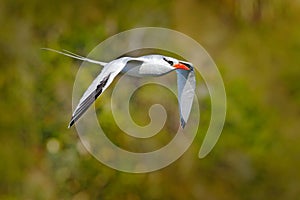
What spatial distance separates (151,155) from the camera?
11.5 feet

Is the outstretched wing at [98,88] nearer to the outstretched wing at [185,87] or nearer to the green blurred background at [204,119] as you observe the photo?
the outstretched wing at [185,87]

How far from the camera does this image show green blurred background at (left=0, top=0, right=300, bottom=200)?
3.38 m

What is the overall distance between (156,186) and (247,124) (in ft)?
1.38

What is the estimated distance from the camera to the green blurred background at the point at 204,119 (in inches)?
133

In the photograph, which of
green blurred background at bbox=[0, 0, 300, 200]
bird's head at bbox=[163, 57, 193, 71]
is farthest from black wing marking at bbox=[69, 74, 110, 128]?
green blurred background at bbox=[0, 0, 300, 200]

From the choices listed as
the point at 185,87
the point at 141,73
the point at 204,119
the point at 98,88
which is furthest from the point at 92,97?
the point at 204,119

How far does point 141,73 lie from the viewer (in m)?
1.69

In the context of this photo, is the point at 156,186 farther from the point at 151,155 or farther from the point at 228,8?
the point at 228,8

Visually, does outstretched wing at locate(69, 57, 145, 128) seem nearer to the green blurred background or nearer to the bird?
the bird

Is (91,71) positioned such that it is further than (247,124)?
No

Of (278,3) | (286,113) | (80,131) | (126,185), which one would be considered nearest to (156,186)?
(126,185)

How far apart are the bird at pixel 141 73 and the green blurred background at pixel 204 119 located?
153 cm

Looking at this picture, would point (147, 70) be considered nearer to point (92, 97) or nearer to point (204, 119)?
point (92, 97)

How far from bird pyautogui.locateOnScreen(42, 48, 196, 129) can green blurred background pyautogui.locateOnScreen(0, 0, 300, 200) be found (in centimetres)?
153
